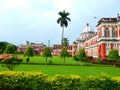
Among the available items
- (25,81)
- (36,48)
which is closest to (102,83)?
(25,81)

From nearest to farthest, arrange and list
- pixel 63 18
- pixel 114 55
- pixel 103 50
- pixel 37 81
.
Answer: pixel 37 81, pixel 114 55, pixel 103 50, pixel 63 18

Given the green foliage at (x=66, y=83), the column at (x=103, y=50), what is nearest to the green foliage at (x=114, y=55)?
the column at (x=103, y=50)

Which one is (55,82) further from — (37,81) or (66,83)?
(37,81)

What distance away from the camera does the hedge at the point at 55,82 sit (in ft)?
47.8

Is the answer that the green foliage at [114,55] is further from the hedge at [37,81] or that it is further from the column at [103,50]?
the hedge at [37,81]

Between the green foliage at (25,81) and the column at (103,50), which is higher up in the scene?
the column at (103,50)

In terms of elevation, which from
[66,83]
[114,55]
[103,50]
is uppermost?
[103,50]

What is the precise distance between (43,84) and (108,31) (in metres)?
48.8

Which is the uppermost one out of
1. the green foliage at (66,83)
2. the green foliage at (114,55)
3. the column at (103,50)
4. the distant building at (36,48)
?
the distant building at (36,48)

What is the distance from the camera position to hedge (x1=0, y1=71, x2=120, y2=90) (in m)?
14.6

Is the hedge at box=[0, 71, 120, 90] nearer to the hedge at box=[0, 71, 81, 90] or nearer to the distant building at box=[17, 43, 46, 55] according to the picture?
the hedge at box=[0, 71, 81, 90]

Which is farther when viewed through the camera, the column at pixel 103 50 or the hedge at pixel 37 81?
the column at pixel 103 50

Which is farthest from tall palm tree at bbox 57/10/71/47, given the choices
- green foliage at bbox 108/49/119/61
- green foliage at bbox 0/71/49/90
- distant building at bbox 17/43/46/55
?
distant building at bbox 17/43/46/55

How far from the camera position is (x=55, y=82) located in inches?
579
